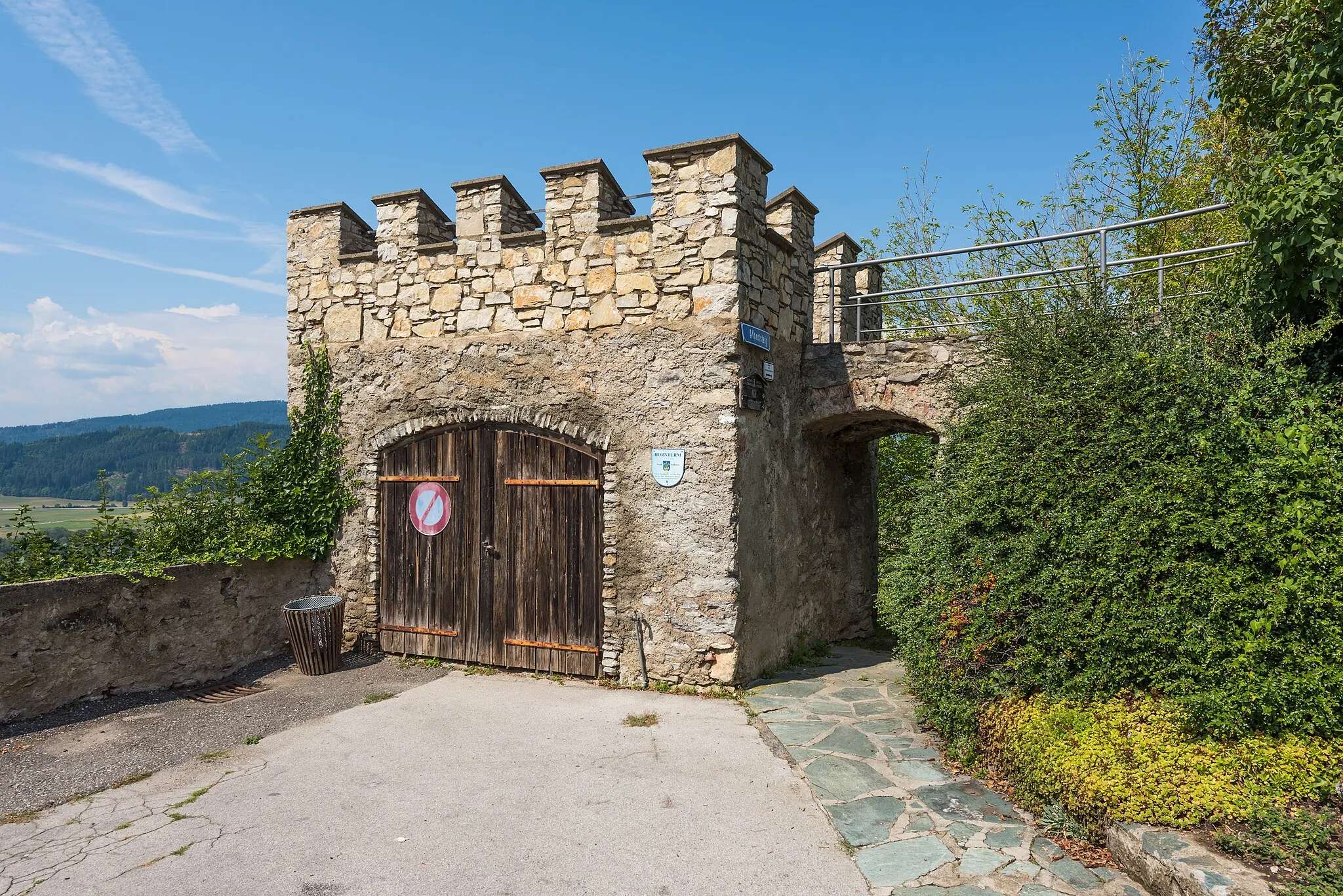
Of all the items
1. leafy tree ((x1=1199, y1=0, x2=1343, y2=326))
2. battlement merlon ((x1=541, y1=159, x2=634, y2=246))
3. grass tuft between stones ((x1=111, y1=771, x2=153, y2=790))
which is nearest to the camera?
leafy tree ((x1=1199, y1=0, x2=1343, y2=326))

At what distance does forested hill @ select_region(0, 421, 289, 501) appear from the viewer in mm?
44531

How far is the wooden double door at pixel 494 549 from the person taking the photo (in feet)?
22.9

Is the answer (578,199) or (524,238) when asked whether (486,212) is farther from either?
(578,199)

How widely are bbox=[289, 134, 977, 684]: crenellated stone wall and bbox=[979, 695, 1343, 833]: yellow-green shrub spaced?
2677mm

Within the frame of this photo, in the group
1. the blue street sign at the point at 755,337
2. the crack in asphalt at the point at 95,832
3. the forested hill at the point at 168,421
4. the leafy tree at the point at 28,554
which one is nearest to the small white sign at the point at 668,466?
the blue street sign at the point at 755,337

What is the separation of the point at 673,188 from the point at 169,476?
5732 mm

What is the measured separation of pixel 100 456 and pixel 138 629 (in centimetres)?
5053

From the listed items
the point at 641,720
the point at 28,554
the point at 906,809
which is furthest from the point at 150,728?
the point at 906,809

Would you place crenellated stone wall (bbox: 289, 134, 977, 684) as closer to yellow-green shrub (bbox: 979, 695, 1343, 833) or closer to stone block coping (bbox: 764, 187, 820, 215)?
stone block coping (bbox: 764, 187, 820, 215)

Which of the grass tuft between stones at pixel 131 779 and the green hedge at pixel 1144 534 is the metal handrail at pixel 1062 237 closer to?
the green hedge at pixel 1144 534

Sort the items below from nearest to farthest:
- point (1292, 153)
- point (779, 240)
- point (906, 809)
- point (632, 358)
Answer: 1. point (906, 809)
2. point (1292, 153)
3. point (632, 358)
4. point (779, 240)

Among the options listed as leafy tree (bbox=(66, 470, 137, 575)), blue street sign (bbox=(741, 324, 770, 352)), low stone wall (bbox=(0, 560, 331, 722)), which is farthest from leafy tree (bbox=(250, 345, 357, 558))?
blue street sign (bbox=(741, 324, 770, 352))

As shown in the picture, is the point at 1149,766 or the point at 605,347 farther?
the point at 605,347

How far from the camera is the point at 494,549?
7.32 metres
